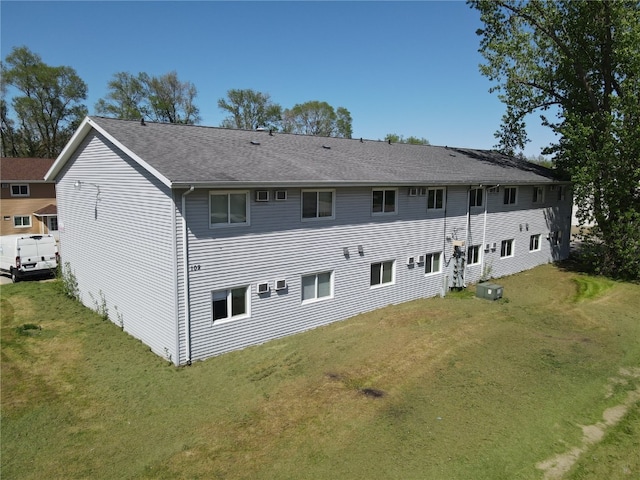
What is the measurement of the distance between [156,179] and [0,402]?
6356 mm

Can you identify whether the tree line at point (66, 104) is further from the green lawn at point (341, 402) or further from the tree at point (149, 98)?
the green lawn at point (341, 402)

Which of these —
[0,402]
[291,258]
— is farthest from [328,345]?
[0,402]

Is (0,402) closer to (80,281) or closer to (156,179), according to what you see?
(156,179)

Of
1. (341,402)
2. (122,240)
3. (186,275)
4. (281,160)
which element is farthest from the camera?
(281,160)

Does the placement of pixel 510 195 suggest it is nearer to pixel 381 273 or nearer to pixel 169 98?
pixel 381 273

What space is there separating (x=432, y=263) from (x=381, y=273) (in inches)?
123

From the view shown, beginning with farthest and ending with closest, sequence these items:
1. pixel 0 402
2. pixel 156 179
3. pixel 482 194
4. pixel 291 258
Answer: pixel 482 194, pixel 291 258, pixel 156 179, pixel 0 402

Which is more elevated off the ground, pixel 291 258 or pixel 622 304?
pixel 291 258

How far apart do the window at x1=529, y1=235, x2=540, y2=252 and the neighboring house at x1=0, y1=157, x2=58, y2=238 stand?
31943 millimetres

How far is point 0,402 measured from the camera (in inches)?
399

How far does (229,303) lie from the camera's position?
12.7 meters

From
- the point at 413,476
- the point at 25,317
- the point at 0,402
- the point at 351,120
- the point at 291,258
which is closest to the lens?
the point at 413,476

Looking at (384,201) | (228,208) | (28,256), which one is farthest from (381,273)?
(28,256)

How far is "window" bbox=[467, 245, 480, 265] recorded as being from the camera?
2052 centimetres
